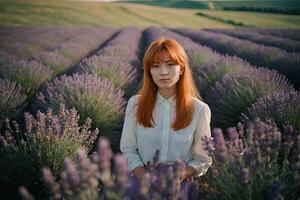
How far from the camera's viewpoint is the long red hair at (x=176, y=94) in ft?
8.62

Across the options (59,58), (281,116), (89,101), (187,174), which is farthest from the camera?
(59,58)

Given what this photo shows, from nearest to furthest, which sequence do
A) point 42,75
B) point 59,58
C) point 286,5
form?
point 42,75 → point 59,58 → point 286,5

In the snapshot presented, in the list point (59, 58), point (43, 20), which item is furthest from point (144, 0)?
point (59, 58)

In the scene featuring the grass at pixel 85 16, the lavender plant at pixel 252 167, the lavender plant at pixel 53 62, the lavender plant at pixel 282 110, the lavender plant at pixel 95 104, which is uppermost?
the lavender plant at pixel 252 167

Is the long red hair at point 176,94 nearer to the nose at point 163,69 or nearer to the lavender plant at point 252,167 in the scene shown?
the nose at point 163,69

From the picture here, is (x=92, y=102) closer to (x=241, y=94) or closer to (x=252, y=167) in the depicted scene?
(x=241, y=94)

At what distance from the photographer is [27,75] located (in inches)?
250

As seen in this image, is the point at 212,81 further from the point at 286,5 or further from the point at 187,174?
the point at 286,5

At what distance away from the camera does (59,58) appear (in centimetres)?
864

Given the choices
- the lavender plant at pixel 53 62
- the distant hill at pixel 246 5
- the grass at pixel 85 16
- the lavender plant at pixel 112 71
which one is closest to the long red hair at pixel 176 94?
the lavender plant at pixel 112 71

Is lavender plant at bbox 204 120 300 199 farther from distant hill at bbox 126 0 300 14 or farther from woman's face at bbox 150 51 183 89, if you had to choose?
distant hill at bbox 126 0 300 14

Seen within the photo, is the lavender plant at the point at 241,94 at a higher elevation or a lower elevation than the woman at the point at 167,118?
lower

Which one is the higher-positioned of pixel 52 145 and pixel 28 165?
pixel 52 145

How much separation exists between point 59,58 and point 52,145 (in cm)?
587
